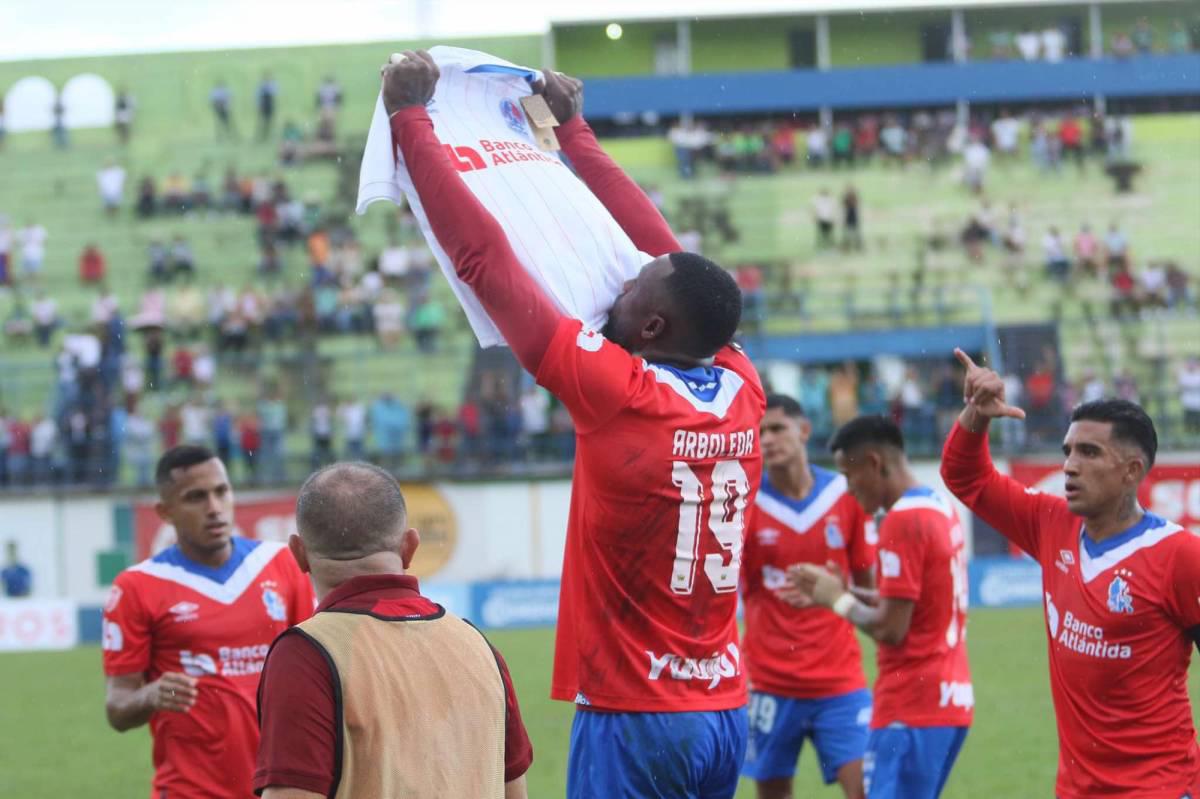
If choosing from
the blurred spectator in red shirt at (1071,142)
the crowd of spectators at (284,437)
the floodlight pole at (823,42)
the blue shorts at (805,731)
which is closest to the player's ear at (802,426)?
the blue shorts at (805,731)

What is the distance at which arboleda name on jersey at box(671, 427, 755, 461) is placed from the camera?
4176 mm

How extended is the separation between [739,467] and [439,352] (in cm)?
2176

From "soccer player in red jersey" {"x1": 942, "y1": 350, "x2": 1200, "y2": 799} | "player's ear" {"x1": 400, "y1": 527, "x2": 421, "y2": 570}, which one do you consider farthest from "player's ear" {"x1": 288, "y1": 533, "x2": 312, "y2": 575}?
"soccer player in red jersey" {"x1": 942, "y1": 350, "x2": 1200, "y2": 799}

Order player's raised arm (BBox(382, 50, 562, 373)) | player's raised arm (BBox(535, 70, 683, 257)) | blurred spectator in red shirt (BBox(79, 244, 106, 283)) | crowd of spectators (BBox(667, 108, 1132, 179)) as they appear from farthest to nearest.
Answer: crowd of spectators (BBox(667, 108, 1132, 179)) → blurred spectator in red shirt (BBox(79, 244, 106, 283)) → player's raised arm (BBox(535, 70, 683, 257)) → player's raised arm (BBox(382, 50, 562, 373))

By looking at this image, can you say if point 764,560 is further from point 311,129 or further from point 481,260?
point 311,129

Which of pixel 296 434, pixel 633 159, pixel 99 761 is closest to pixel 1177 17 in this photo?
pixel 633 159

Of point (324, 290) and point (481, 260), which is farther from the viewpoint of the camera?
point (324, 290)

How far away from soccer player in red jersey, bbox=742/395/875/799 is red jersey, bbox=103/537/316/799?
2677mm

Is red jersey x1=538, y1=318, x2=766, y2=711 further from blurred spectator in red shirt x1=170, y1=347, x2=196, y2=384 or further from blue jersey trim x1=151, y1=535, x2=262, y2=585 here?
blurred spectator in red shirt x1=170, y1=347, x2=196, y2=384

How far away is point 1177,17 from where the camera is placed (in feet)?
125

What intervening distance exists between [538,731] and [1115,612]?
337 inches

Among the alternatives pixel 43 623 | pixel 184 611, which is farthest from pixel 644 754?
pixel 43 623

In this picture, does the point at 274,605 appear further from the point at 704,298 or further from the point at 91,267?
the point at 91,267

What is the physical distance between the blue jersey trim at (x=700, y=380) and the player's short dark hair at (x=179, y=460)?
9.26 feet
